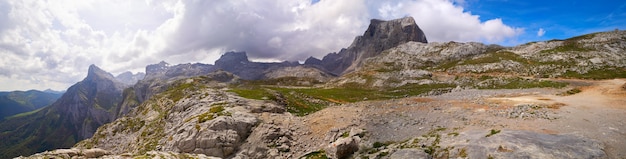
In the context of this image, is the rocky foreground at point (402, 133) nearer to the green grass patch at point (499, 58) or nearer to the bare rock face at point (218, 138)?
the bare rock face at point (218, 138)

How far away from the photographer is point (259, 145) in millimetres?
32844

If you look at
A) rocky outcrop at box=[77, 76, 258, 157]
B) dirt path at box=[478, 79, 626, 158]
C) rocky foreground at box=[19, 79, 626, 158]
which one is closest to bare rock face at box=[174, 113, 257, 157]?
rocky outcrop at box=[77, 76, 258, 157]

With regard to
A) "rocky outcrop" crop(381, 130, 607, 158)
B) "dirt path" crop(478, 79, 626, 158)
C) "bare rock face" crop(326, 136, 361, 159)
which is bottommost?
"bare rock face" crop(326, 136, 361, 159)

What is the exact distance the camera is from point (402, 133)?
28.4m

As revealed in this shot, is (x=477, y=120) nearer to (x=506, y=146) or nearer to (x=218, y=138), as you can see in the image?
(x=506, y=146)

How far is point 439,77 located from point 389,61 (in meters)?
79.0

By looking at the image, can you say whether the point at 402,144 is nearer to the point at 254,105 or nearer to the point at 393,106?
the point at 393,106

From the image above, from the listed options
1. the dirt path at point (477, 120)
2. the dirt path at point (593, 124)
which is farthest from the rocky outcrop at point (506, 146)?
the dirt path at point (477, 120)

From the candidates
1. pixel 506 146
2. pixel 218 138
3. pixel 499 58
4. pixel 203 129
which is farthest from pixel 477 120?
pixel 499 58

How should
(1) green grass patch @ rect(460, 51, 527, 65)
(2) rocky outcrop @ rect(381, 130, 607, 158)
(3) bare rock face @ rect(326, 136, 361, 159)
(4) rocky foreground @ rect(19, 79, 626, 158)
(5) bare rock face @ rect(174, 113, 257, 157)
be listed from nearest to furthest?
(2) rocky outcrop @ rect(381, 130, 607, 158) → (4) rocky foreground @ rect(19, 79, 626, 158) → (3) bare rock face @ rect(326, 136, 361, 159) → (5) bare rock face @ rect(174, 113, 257, 157) → (1) green grass patch @ rect(460, 51, 527, 65)

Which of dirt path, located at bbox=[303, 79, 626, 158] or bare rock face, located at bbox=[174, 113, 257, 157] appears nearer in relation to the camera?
dirt path, located at bbox=[303, 79, 626, 158]

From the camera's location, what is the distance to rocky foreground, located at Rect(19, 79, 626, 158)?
64.2ft

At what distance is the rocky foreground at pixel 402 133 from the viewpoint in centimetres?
1958

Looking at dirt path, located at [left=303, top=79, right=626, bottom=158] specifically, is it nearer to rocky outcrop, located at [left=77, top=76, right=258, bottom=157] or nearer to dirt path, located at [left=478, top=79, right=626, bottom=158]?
dirt path, located at [left=478, top=79, right=626, bottom=158]
